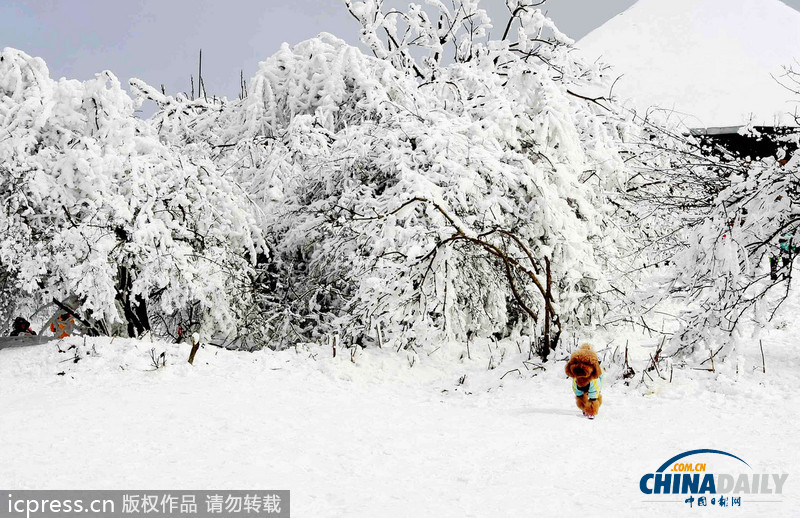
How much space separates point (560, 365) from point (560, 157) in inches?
142

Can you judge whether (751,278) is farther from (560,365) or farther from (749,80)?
(749,80)

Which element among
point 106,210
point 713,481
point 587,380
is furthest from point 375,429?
point 106,210

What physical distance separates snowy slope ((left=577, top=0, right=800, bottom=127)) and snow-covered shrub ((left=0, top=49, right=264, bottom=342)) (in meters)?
13.9

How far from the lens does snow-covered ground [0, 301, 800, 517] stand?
3.28 meters

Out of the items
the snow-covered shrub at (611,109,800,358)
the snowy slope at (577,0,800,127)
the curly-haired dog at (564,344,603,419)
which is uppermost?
the snowy slope at (577,0,800,127)

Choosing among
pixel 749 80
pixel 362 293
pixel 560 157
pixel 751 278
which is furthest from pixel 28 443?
pixel 749 80

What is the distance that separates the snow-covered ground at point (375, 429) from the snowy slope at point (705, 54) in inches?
572

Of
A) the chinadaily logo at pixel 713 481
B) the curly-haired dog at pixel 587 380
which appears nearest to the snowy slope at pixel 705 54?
the curly-haired dog at pixel 587 380

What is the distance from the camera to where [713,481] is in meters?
3.44

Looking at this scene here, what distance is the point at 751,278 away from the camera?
19.4 feet

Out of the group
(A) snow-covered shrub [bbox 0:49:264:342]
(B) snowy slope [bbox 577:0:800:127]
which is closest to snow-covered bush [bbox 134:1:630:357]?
(A) snow-covered shrub [bbox 0:49:264:342]

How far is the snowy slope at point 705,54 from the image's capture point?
19484mm

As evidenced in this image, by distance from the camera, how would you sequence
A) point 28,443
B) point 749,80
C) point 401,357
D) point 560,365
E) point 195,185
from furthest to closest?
point 749,80 → point 195,185 → point 401,357 → point 560,365 → point 28,443

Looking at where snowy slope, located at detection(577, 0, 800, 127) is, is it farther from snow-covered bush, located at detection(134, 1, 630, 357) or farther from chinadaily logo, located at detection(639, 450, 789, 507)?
chinadaily logo, located at detection(639, 450, 789, 507)
